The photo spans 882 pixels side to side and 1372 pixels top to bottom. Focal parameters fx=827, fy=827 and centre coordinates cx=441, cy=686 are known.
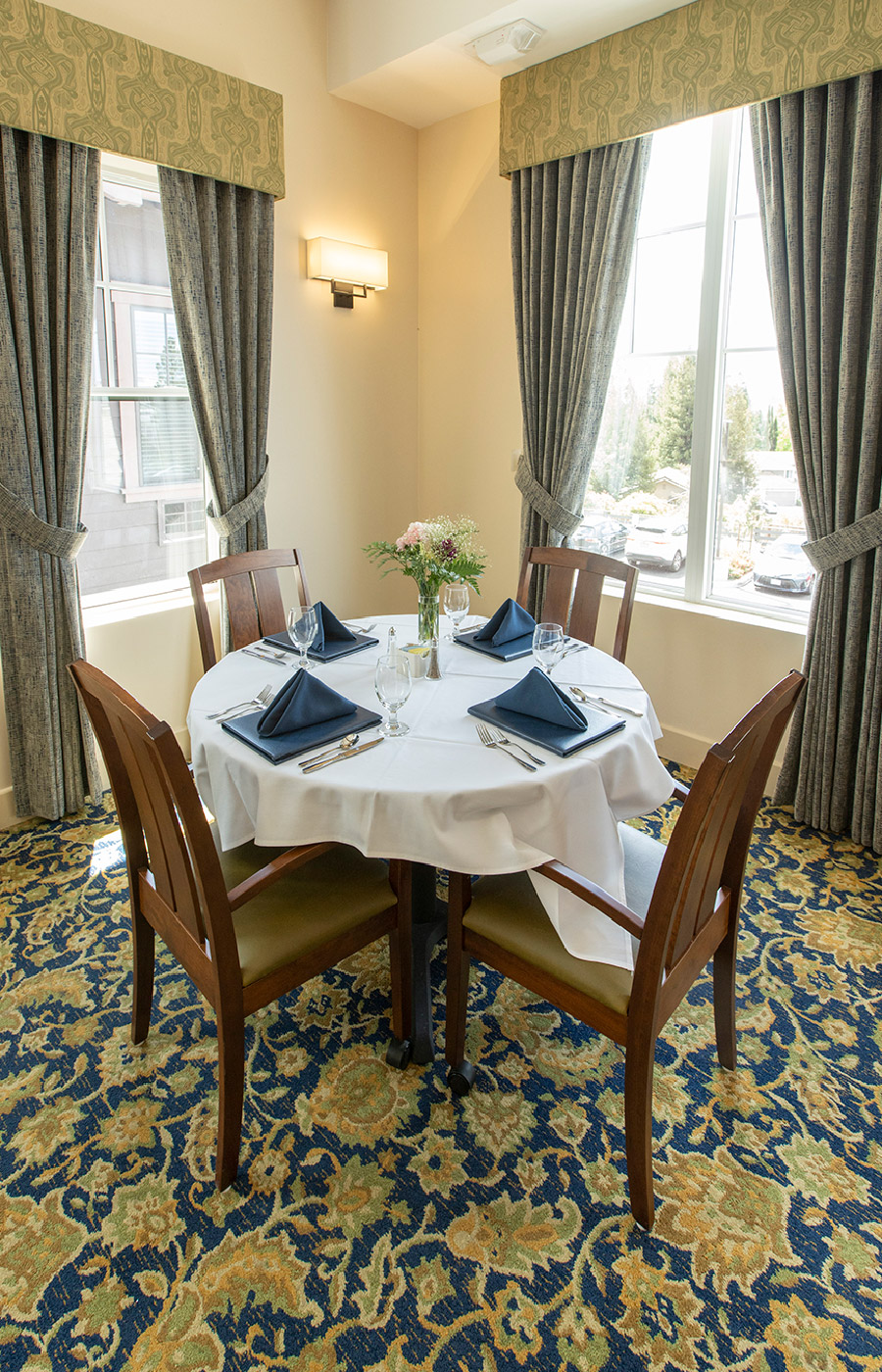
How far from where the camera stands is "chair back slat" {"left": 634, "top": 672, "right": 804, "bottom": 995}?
1.40 m

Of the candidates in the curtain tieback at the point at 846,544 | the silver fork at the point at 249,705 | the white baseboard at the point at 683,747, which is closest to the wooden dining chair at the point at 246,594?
the silver fork at the point at 249,705

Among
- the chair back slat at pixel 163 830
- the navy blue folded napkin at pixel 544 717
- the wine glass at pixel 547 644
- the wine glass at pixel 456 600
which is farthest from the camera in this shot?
the wine glass at pixel 456 600

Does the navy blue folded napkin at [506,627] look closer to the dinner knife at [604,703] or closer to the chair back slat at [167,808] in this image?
the dinner knife at [604,703]

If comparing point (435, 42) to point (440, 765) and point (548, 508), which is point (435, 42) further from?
point (440, 765)

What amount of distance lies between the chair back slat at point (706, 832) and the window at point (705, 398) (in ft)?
6.37

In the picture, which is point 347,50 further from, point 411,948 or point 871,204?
point 411,948

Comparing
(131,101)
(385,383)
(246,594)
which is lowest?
(246,594)

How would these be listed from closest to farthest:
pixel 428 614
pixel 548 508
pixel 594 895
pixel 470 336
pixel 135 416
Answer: pixel 594 895
pixel 428 614
pixel 135 416
pixel 548 508
pixel 470 336

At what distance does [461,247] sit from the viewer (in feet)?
13.8

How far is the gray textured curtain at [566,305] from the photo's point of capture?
3426mm

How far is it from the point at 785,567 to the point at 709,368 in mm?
892

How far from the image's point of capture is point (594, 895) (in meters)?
1.58

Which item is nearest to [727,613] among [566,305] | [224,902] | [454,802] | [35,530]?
[566,305]

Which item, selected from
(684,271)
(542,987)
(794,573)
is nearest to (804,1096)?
(542,987)
